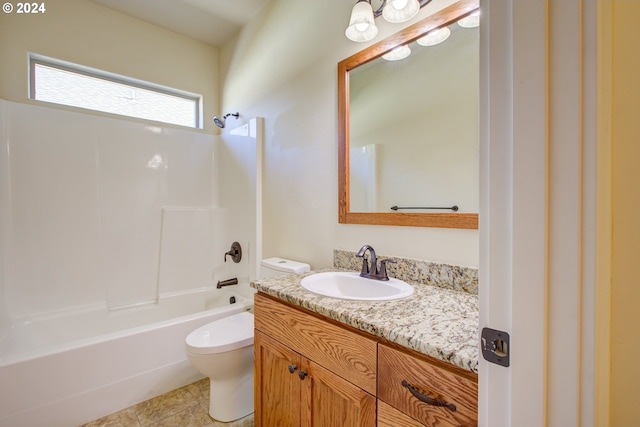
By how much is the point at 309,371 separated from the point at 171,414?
46.8 inches

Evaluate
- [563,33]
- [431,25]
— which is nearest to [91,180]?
[431,25]

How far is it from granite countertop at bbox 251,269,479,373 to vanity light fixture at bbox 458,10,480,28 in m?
1.06

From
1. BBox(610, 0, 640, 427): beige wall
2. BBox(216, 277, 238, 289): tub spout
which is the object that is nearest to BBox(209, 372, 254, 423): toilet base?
BBox(216, 277, 238, 289): tub spout

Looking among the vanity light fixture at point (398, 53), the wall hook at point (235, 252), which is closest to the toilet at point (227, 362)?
the wall hook at point (235, 252)

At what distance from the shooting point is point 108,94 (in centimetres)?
235

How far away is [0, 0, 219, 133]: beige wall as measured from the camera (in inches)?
76.4

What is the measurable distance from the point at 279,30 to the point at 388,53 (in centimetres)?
109

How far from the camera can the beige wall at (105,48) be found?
1939 mm

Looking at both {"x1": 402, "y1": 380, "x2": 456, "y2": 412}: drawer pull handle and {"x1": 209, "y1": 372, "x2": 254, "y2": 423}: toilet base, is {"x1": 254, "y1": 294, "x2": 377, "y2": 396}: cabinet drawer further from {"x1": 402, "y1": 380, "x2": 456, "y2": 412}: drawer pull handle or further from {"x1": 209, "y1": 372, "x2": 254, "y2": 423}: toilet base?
{"x1": 209, "y1": 372, "x2": 254, "y2": 423}: toilet base

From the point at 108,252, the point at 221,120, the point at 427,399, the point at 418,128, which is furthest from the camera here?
the point at 221,120

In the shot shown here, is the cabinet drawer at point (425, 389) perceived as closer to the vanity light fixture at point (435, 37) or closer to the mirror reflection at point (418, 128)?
the mirror reflection at point (418, 128)

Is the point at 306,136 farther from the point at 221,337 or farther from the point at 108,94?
the point at 108,94

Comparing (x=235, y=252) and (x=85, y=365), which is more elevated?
(x=235, y=252)

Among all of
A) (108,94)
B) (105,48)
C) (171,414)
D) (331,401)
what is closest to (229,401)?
(171,414)
